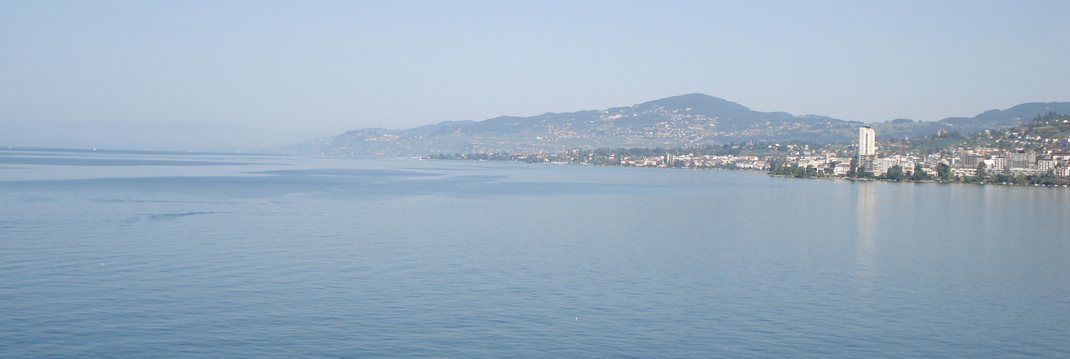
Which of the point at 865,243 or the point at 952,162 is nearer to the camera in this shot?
the point at 865,243

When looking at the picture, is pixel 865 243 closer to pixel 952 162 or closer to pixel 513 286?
pixel 513 286

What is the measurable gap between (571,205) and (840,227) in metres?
8.77

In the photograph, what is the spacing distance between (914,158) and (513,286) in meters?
78.0

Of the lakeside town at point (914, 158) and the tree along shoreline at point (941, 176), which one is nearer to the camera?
the tree along shoreline at point (941, 176)

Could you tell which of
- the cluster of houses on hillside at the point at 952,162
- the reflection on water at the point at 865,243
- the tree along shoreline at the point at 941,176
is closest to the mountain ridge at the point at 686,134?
the cluster of houses on hillside at the point at 952,162

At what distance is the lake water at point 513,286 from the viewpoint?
26.9 ft

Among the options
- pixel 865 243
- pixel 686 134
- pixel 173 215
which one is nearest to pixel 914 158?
pixel 865 243

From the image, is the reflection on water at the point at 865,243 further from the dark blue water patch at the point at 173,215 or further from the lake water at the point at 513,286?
the dark blue water patch at the point at 173,215

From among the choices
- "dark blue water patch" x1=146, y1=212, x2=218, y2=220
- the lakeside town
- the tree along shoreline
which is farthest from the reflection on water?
the lakeside town

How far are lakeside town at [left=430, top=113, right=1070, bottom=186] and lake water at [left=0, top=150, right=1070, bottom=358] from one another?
38183 millimetres

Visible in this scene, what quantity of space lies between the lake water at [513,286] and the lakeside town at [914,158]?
38.2 meters

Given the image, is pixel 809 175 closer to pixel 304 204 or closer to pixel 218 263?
pixel 304 204

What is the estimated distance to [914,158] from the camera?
79.1 meters

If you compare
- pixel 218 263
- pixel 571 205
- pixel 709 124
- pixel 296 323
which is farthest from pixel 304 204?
pixel 709 124
